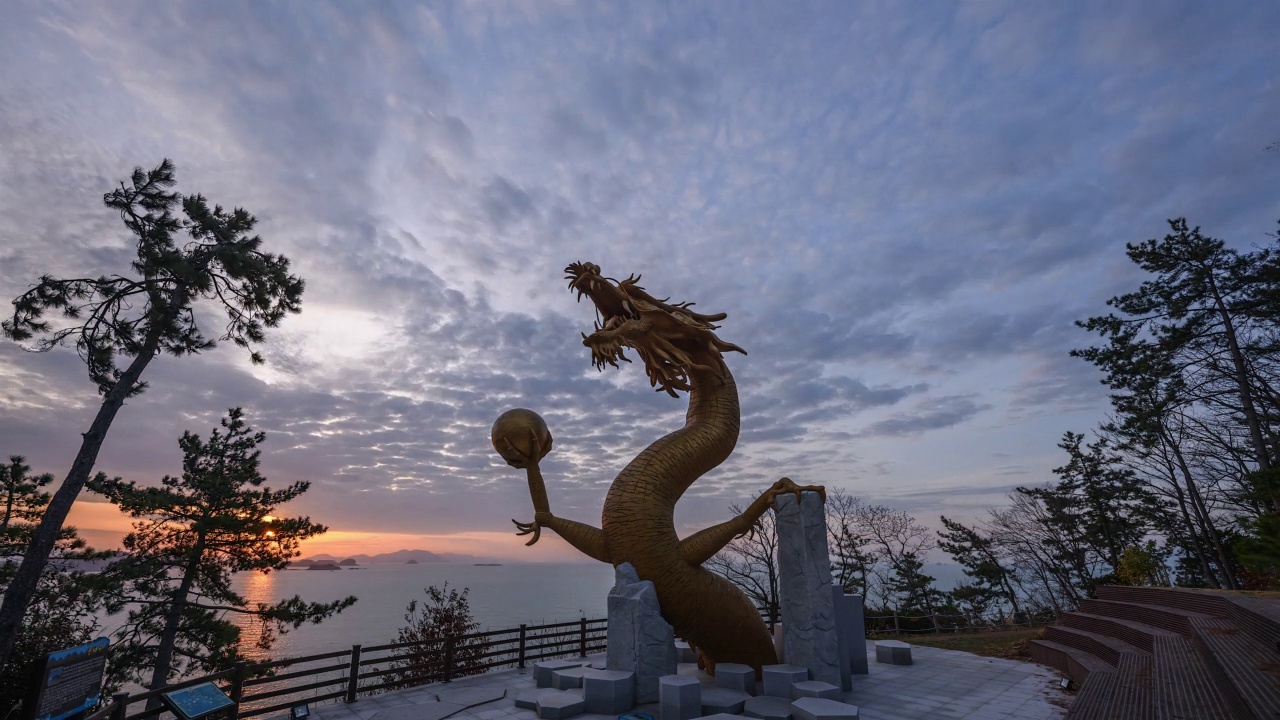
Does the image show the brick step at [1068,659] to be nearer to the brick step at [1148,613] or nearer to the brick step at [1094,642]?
the brick step at [1094,642]

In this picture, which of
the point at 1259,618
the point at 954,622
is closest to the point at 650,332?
the point at 1259,618

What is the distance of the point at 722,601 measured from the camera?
290 inches

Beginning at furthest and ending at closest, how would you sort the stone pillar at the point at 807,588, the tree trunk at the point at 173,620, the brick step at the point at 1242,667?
the tree trunk at the point at 173,620
the stone pillar at the point at 807,588
the brick step at the point at 1242,667

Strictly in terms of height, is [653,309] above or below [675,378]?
above

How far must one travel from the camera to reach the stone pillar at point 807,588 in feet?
23.4

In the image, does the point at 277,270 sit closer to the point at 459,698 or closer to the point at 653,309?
the point at 653,309

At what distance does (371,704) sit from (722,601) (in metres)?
5.05

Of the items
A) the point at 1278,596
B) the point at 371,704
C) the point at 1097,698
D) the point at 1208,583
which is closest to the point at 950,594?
the point at 1208,583

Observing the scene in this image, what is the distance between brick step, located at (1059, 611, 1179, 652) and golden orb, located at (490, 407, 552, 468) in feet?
31.7

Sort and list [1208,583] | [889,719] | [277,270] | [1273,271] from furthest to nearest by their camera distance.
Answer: [1208,583], [1273,271], [277,270], [889,719]

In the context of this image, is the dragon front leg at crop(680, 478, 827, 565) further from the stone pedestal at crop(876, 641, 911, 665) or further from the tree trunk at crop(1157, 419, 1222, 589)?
the tree trunk at crop(1157, 419, 1222, 589)

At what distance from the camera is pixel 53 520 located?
684 cm

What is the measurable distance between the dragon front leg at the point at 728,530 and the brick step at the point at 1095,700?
328 cm

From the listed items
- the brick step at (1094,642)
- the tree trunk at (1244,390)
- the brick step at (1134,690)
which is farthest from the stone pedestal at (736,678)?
the tree trunk at (1244,390)
